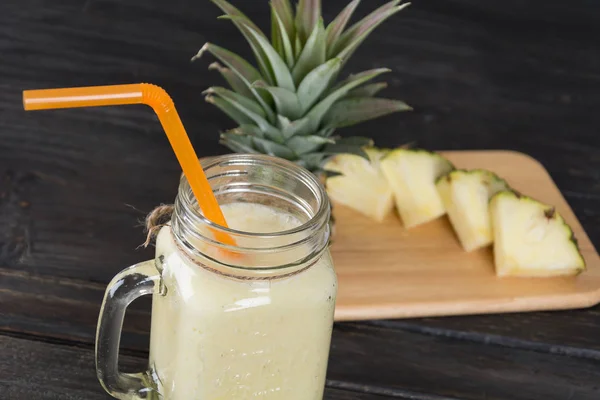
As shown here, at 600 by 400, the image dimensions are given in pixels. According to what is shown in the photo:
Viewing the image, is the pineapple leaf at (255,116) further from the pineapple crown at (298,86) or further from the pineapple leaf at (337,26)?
the pineapple leaf at (337,26)

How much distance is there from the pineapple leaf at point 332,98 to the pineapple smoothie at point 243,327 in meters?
0.32

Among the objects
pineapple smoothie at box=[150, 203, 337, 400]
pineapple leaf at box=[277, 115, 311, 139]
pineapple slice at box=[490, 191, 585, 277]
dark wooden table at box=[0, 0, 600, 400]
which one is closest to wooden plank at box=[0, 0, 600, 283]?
dark wooden table at box=[0, 0, 600, 400]

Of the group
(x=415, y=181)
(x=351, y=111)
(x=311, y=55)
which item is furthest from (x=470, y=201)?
(x=311, y=55)

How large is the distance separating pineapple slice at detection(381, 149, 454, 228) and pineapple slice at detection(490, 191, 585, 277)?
10cm

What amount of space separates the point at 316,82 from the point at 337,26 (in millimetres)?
91

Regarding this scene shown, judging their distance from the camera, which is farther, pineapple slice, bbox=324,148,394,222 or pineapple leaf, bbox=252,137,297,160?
pineapple slice, bbox=324,148,394,222

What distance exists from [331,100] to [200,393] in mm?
479

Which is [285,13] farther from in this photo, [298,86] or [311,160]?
[311,160]

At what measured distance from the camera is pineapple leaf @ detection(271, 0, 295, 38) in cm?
109

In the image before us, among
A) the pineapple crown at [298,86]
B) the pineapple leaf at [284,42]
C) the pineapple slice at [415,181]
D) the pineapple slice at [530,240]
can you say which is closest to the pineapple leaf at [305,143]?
the pineapple crown at [298,86]

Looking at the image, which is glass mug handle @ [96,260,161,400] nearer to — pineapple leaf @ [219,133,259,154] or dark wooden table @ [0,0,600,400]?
dark wooden table @ [0,0,600,400]

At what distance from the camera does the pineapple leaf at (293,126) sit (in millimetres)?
1096

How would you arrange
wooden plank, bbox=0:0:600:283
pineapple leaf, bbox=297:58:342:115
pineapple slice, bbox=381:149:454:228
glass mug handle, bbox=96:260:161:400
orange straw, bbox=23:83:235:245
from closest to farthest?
1. orange straw, bbox=23:83:235:245
2. glass mug handle, bbox=96:260:161:400
3. pineapple leaf, bbox=297:58:342:115
4. wooden plank, bbox=0:0:600:283
5. pineapple slice, bbox=381:149:454:228

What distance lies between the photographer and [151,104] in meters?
0.69
